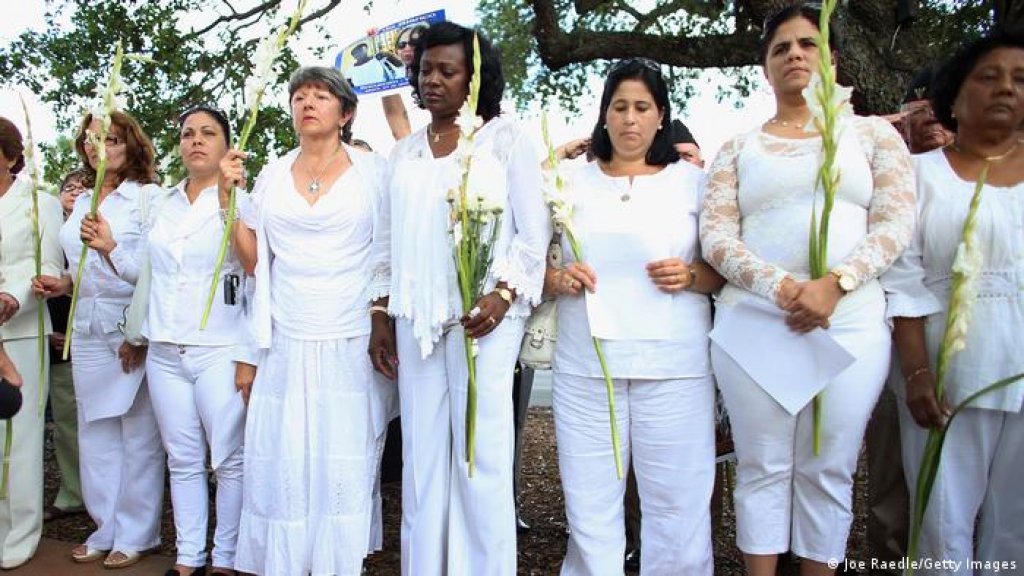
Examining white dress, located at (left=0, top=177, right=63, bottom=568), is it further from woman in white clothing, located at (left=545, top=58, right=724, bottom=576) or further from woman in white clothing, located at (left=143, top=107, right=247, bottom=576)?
A: woman in white clothing, located at (left=545, top=58, right=724, bottom=576)

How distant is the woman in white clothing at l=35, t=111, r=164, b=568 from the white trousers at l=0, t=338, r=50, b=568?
210mm

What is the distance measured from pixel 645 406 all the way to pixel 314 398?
138 centimetres

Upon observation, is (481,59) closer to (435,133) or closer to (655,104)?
(435,133)

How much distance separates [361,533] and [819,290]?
208cm

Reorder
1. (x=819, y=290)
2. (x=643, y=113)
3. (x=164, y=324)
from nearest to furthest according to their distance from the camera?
(x=819, y=290) → (x=643, y=113) → (x=164, y=324)

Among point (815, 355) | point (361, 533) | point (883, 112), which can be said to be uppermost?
point (883, 112)

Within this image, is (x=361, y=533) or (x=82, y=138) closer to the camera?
(x=361, y=533)

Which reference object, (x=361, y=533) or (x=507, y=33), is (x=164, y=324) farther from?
(x=507, y=33)

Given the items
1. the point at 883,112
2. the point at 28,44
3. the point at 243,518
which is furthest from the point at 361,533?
the point at 28,44

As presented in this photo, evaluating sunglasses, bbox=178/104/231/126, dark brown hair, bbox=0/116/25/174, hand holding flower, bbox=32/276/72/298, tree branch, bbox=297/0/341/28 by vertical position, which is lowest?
hand holding flower, bbox=32/276/72/298

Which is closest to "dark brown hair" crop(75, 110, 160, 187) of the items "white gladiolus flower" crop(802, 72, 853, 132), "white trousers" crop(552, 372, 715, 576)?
"white trousers" crop(552, 372, 715, 576)

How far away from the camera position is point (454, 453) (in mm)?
3428

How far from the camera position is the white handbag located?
3.39 m

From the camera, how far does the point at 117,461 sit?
4523 millimetres
